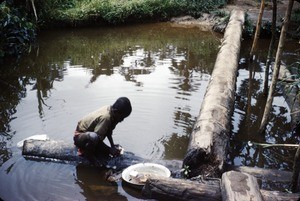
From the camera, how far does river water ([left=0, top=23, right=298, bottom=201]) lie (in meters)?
4.98

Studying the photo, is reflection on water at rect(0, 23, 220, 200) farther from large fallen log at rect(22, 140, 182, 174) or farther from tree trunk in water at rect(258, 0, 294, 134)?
tree trunk in water at rect(258, 0, 294, 134)

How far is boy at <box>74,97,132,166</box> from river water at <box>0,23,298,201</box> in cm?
35

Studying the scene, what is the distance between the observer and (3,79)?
9.15 m

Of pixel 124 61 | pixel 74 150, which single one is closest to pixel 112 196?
pixel 74 150

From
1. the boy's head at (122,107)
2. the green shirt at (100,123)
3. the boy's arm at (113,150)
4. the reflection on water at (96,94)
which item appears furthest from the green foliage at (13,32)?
the boy's head at (122,107)

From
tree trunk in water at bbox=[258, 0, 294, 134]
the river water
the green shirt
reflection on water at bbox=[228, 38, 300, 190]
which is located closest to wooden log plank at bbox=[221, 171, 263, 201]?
reflection on water at bbox=[228, 38, 300, 190]

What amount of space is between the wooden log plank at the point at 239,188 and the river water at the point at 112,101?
1.41 metres

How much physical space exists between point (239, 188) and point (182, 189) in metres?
0.70

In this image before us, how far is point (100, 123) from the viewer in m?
4.68

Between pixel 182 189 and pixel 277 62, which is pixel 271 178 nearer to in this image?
pixel 182 189

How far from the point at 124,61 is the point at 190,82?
9.02 feet

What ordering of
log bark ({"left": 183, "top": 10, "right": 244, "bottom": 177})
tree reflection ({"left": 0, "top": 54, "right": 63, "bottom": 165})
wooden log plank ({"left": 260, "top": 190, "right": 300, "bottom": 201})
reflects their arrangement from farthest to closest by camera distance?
tree reflection ({"left": 0, "top": 54, "right": 63, "bottom": 165}) < log bark ({"left": 183, "top": 10, "right": 244, "bottom": 177}) < wooden log plank ({"left": 260, "top": 190, "right": 300, "bottom": 201})

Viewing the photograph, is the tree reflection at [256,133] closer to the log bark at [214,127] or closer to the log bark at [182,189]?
the log bark at [214,127]

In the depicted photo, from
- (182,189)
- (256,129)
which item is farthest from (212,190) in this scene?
(256,129)
